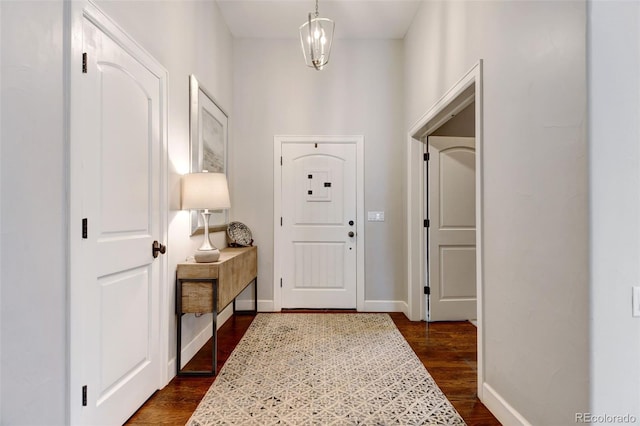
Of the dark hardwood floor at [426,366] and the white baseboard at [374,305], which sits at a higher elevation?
the white baseboard at [374,305]

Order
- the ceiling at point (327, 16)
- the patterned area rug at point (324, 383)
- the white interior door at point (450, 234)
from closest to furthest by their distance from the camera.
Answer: the patterned area rug at point (324, 383), the ceiling at point (327, 16), the white interior door at point (450, 234)

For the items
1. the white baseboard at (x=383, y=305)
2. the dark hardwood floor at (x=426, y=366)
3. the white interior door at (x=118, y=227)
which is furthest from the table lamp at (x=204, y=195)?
the white baseboard at (x=383, y=305)

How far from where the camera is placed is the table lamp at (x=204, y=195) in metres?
2.28

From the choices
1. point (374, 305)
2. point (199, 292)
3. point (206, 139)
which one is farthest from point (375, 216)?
point (199, 292)

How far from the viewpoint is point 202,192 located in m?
2.30

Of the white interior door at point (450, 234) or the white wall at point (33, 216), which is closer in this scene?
the white wall at point (33, 216)

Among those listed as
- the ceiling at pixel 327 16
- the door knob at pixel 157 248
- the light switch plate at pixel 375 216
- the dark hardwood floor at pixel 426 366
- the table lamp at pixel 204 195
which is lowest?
the dark hardwood floor at pixel 426 366

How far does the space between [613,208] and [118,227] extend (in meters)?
2.20

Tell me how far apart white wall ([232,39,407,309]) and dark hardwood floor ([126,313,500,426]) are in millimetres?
693

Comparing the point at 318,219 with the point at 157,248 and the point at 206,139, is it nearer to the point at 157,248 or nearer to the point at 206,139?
the point at 206,139

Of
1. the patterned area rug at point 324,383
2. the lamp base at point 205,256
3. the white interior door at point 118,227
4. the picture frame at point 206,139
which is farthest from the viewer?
the picture frame at point 206,139

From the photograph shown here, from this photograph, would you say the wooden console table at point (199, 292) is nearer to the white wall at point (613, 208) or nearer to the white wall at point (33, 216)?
the white wall at point (33, 216)

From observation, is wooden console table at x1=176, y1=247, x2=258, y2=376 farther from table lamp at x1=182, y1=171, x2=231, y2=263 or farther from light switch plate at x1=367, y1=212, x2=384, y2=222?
light switch plate at x1=367, y1=212, x2=384, y2=222

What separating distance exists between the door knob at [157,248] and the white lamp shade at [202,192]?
34 cm
